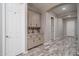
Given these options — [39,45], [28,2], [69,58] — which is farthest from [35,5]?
[69,58]

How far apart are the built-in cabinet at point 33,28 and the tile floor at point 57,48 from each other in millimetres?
132

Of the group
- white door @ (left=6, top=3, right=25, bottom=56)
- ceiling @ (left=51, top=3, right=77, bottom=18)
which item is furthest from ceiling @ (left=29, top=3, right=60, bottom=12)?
white door @ (left=6, top=3, right=25, bottom=56)

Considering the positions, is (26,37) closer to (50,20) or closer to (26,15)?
(26,15)

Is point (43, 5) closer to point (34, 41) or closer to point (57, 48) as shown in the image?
point (34, 41)

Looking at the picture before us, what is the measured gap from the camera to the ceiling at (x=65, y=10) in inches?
76.7

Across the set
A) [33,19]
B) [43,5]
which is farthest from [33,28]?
[43,5]

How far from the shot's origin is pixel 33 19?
212 centimetres

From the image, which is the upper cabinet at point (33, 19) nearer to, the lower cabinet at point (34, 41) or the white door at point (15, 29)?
the white door at point (15, 29)

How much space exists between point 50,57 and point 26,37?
2.07ft

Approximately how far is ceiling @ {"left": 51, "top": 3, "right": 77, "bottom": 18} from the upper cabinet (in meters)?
0.35

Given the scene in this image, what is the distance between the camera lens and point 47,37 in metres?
2.08

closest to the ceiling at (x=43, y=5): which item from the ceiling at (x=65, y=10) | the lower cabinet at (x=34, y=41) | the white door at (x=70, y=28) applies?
the ceiling at (x=65, y=10)

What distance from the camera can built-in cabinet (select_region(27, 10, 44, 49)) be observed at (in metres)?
2.05

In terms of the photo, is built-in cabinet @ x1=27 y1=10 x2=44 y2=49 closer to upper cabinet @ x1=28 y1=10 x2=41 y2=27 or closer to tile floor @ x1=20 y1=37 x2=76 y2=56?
upper cabinet @ x1=28 y1=10 x2=41 y2=27
